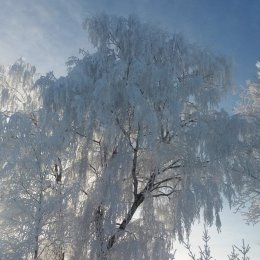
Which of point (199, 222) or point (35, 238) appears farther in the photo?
point (199, 222)

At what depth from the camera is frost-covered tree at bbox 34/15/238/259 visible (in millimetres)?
12258

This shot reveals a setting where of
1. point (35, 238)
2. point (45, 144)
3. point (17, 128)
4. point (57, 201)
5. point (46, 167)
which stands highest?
point (17, 128)

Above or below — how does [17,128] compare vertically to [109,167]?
above

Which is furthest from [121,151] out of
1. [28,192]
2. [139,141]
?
[28,192]

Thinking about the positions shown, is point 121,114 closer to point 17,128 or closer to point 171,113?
point 171,113

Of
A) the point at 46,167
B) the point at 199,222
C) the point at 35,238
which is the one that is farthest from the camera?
the point at 199,222

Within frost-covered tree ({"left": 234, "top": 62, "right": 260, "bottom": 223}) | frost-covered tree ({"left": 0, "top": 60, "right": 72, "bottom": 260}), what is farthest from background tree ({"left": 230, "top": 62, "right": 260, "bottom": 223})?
frost-covered tree ({"left": 0, "top": 60, "right": 72, "bottom": 260})

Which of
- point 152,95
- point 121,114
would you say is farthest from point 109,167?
point 152,95

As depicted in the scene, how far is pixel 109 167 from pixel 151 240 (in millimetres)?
2465

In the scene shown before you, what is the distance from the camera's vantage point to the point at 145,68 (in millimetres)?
12734

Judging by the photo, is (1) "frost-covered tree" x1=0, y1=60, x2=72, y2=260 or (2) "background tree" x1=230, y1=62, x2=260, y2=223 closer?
(1) "frost-covered tree" x1=0, y1=60, x2=72, y2=260

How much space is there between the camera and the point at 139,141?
12.7 meters

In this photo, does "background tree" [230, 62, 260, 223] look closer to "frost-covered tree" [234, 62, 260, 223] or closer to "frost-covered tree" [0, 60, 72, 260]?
"frost-covered tree" [234, 62, 260, 223]

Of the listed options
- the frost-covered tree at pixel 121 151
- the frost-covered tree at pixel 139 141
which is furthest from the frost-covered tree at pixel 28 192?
the frost-covered tree at pixel 139 141
